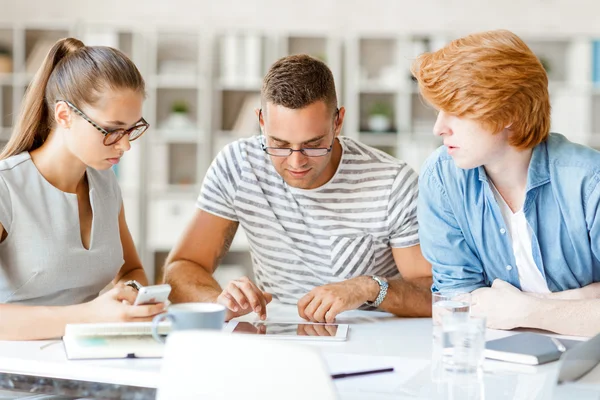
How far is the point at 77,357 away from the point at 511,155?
107cm

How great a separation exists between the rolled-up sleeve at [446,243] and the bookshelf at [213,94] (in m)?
3.27

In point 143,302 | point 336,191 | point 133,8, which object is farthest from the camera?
point 133,8

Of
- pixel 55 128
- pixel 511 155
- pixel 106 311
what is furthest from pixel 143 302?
pixel 511 155

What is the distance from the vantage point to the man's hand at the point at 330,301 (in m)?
1.74

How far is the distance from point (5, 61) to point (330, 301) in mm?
4049

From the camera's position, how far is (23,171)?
1.76 meters

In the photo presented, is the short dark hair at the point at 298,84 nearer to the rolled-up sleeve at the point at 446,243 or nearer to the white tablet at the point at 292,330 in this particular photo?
the rolled-up sleeve at the point at 446,243

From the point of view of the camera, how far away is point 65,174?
184cm

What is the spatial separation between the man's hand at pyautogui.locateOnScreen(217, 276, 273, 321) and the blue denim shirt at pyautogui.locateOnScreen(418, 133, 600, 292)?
0.47 metres

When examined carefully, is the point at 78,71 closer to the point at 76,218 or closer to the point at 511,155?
the point at 76,218

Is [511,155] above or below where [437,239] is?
above

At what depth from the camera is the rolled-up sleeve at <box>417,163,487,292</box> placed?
183cm

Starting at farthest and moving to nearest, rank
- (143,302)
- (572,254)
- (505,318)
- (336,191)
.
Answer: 1. (336,191)
2. (572,254)
3. (505,318)
4. (143,302)

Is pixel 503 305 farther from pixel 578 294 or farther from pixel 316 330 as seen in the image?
pixel 316 330
